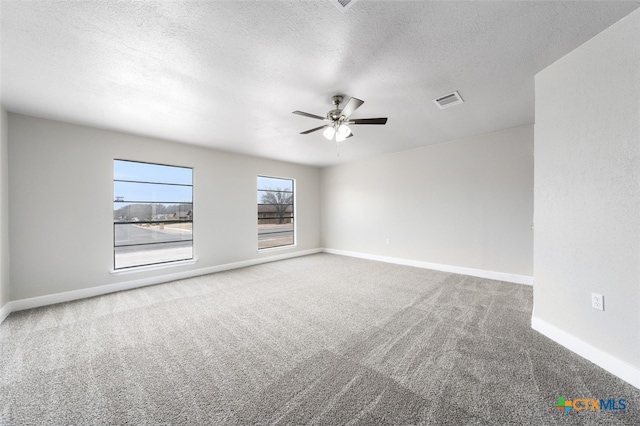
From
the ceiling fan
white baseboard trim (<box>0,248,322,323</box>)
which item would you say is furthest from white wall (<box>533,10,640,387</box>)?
white baseboard trim (<box>0,248,322,323</box>)

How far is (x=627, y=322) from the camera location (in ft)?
5.65

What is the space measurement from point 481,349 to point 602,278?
1.10 m

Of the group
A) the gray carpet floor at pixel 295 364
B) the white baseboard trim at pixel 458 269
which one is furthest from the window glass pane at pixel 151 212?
the white baseboard trim at pixel 458 269

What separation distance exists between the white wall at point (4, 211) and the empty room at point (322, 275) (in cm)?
5

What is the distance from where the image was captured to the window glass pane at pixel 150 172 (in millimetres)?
3966

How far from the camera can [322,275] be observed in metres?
4.62

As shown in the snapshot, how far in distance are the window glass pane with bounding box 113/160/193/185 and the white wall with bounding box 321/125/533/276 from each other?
12.7ft

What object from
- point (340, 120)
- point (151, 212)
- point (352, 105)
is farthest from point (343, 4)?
point (151, 212)

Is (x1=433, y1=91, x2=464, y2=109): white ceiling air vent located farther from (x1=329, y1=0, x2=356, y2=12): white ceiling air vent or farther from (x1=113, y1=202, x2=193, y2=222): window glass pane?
(x1=113, y1=202, x2=193, y2=222): window glass pane

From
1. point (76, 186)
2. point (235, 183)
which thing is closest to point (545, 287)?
point (235, 183)

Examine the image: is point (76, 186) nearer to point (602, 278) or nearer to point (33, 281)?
point (33, 281)
